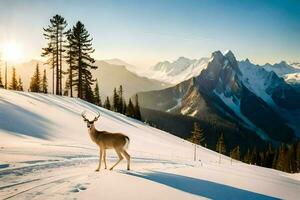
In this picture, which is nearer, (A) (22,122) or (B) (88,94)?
(A) (22,122)

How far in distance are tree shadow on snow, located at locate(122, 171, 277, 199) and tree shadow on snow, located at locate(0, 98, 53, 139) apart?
15.7 metres

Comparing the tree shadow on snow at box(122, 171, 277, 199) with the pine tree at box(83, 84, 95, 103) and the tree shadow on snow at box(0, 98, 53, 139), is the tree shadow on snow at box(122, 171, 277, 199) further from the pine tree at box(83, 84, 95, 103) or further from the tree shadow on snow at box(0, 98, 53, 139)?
the pine tree at box(83, 84, 95, 103)

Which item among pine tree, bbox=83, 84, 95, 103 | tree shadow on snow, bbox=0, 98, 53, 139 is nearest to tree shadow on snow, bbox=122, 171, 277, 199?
tree shadow on snow, bbox=0, 98, 53, 139

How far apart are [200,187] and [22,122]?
68.5 ft

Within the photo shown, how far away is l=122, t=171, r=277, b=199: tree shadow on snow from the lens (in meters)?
12.3

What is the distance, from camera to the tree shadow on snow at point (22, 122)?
89.6 feet

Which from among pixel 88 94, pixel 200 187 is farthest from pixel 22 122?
pixel 88 94

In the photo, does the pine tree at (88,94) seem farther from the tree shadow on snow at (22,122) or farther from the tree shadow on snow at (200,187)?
the tree shadow on snow at (200,187)

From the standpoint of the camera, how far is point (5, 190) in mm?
10578

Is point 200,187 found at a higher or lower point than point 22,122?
lower

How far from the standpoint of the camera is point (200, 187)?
12922 mm

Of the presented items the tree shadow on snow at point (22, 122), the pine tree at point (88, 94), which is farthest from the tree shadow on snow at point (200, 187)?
the pine tree at point (88, 94)

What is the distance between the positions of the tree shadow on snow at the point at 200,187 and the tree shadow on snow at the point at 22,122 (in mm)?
15711

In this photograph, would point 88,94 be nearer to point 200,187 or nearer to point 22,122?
point 22,122
